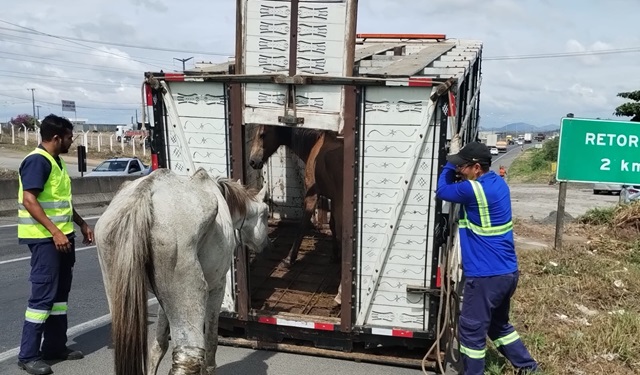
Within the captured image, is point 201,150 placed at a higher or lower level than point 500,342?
higher

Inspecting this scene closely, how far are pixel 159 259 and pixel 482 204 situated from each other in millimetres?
2295

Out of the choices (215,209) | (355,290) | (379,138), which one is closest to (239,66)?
(379,138)

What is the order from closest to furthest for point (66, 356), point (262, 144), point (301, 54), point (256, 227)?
point (301, 54), point (256, 227), point (66, 356), point (262, 144)

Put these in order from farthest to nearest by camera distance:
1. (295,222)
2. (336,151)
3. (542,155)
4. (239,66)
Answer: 1. (542,155)
2. (295,222)
3. (336,151)
4. (239,66)

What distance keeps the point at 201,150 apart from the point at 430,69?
2147mm

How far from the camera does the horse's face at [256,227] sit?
4.58 metres

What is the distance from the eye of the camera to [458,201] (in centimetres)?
391

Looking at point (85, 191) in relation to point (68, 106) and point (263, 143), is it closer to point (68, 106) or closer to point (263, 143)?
point (263, 143)

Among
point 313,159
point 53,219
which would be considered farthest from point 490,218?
point 53,219

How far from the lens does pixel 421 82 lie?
4133 millimetres

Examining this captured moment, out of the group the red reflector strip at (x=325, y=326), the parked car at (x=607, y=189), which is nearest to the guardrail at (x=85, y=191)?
the red reflector strip at (x=325, y=326)

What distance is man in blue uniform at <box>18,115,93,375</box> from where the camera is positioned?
434cm

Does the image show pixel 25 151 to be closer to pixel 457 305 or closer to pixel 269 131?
pixel 269 131

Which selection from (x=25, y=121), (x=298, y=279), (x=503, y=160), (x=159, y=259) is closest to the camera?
(x=159, y=259)
